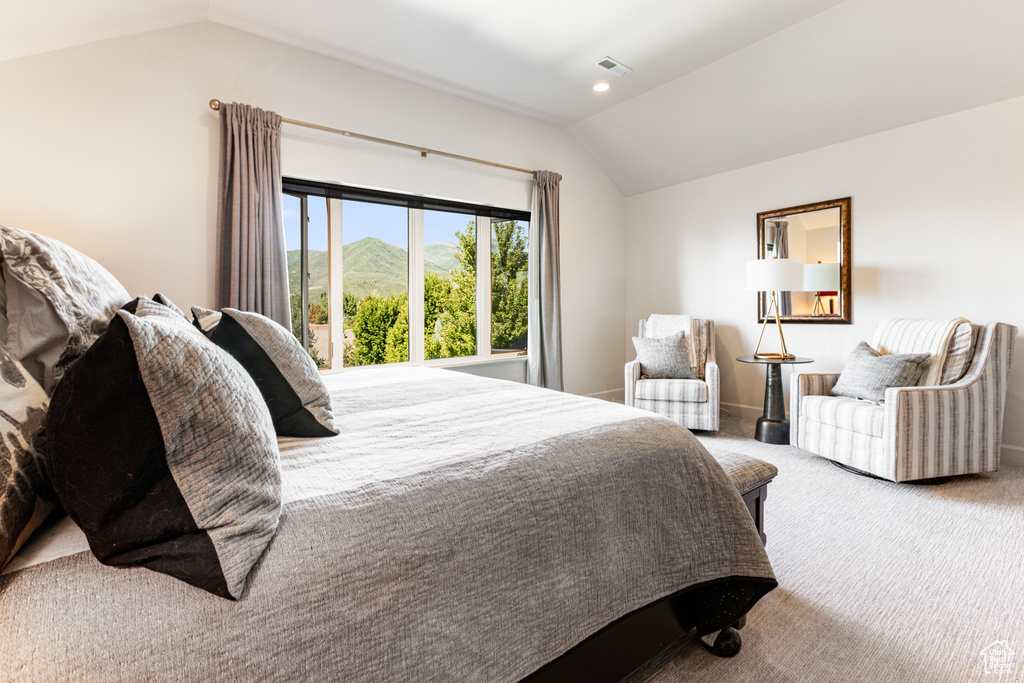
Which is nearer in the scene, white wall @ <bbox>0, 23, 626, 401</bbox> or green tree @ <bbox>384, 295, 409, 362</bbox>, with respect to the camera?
white wall @ <bbox>0, 23, 626, 401</bbox>

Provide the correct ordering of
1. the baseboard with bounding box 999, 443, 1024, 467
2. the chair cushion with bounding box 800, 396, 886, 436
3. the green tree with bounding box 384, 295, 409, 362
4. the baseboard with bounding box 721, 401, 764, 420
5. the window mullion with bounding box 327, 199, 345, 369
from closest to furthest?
1. the chair cushion with bounding box 800, 396, 886, 436
2. the baseboard with bounding box 999, 443, 1024, 467
3. the window mullion with bounding box 327, 199, 345, 369
4. the green tree with bounding box 384, 295, 409, 362
5. the baseboard with bounding box 721, 401, 764, 420

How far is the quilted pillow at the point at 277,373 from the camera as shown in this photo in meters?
1.30

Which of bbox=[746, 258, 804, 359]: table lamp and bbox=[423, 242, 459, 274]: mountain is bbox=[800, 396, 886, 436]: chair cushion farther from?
bbox=[423, 242, 459, 274]: mountain

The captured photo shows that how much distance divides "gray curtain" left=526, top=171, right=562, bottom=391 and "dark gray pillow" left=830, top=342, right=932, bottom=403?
219 cm

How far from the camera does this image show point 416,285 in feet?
13.3

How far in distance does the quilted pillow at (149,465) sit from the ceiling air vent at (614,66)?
3.54 meters

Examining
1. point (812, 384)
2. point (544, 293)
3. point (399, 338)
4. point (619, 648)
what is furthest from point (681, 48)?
point (619, 648)

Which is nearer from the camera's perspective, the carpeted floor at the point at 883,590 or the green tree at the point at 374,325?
the carpeted floor at the point at 883,590

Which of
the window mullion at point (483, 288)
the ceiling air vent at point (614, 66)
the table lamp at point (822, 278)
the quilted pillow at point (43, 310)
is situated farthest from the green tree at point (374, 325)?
the table lamp at point (822, 278)

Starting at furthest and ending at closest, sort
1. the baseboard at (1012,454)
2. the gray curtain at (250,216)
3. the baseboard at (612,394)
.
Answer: the baseboard at (612,394) < the baseboard at (1012,454) < the gray curtain at (250,216)

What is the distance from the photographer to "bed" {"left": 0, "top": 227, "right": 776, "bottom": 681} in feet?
2.20

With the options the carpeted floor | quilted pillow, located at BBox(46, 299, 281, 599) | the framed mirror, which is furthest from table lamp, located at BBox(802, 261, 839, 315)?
quilted pillow, located at BBox(46, 299, 281, 599)

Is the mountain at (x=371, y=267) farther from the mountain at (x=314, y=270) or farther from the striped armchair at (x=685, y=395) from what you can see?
the striped armchair at (x=685, y=395)

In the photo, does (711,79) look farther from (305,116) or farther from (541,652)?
(541,652)
